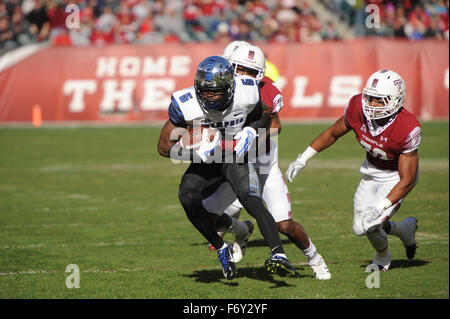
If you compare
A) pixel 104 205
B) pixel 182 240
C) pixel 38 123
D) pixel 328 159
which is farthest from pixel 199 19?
pixel 182 240

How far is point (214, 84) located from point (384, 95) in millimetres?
1389

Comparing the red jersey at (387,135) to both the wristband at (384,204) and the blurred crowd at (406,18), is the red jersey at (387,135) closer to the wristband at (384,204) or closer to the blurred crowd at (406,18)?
the wristband at (384,204)

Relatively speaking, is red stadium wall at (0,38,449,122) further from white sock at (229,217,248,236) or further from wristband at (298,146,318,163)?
wristband at (298,146,318,163)

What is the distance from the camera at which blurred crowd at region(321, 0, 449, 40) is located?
1967cm

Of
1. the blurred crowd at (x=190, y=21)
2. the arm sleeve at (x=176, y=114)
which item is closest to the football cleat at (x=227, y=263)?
the arm sleeve at (x=176, y=114)

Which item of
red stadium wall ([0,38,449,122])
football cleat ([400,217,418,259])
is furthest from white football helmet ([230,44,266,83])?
red stadium wall ([0,38,449,122])

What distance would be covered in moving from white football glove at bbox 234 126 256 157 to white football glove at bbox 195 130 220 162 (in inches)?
6.2

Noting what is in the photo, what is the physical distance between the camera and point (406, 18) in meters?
21.0

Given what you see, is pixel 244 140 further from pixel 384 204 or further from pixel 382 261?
pixel 382 261

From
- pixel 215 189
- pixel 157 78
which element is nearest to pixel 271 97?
pixel 215 189

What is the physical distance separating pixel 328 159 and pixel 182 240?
6.46 meters

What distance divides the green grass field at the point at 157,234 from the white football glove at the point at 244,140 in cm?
103
